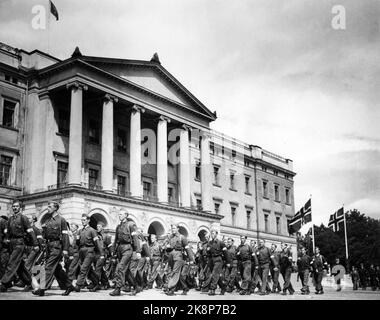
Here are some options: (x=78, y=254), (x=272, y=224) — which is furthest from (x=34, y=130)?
(x=272, y=224)

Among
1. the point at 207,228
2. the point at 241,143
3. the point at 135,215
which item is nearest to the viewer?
the point at 135,215

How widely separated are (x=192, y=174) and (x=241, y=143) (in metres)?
10.2

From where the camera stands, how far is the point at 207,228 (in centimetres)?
3700

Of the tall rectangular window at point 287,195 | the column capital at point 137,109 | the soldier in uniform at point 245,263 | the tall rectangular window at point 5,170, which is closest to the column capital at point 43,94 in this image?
the tall rectangular window at point 5,170

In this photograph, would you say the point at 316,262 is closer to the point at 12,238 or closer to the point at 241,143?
the point at 12,238

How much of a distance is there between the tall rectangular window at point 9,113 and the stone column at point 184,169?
12.5m

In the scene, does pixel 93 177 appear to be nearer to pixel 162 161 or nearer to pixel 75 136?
pixel 75 136

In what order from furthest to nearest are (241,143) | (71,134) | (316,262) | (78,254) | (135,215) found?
(241,143), (135,215), (71,134), (316,262), (78,254)

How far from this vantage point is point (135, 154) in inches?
1268

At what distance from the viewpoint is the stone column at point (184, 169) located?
3616 cm

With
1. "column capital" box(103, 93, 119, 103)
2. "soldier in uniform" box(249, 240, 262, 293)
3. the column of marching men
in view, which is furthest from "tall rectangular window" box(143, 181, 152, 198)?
"soldier in uniform" box(249, 240, 262, 293)

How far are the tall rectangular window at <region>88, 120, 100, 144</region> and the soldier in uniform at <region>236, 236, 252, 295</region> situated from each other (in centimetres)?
1766

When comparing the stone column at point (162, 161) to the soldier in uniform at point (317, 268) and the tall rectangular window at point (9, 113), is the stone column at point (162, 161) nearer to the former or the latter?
the tall rectangular window at point (9, 113)

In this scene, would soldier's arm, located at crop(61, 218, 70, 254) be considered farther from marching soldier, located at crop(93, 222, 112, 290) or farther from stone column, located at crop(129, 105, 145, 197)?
stone column, located at crop(129, 105, 145, 197)
